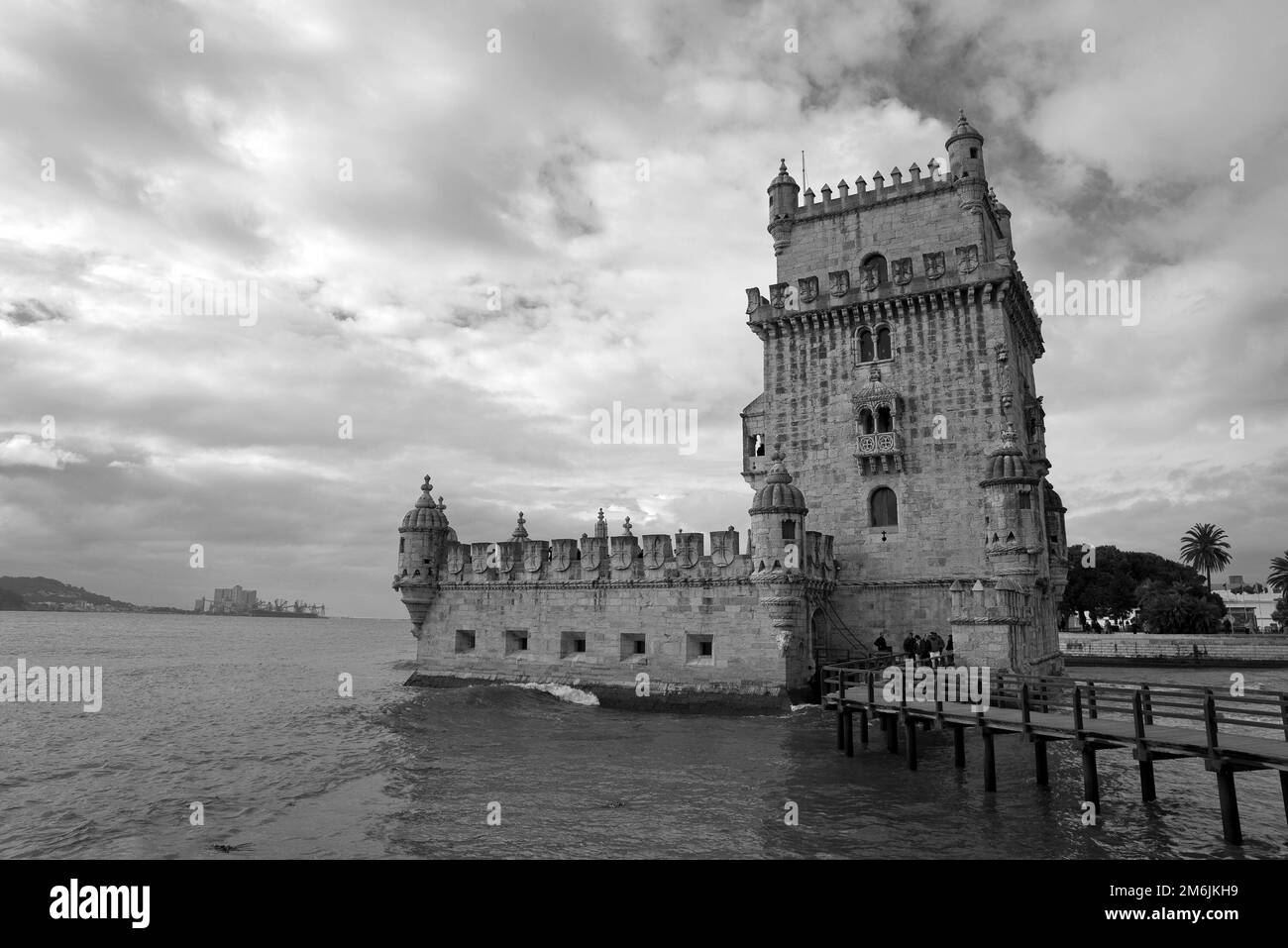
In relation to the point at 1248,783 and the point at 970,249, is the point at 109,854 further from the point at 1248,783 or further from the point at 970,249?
the point at 970,249

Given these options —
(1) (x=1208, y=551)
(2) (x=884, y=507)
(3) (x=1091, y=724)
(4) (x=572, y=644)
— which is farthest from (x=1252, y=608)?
(3) (x=1091, y=724)

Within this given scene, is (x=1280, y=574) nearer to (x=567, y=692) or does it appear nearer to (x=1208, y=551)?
(x=1208, y=551)

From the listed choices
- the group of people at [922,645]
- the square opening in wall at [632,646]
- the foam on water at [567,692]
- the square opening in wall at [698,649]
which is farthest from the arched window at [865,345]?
the foam on water at [567,692]

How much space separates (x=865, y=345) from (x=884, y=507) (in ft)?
22.0

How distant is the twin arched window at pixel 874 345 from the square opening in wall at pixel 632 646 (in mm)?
14355

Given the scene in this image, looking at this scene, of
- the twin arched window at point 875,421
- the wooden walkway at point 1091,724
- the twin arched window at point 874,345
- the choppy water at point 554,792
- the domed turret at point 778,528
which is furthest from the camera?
the twin arched window at point 874,345

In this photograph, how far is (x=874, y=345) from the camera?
104 feet

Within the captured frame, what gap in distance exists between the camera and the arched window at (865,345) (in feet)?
104

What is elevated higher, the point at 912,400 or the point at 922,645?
the point at 912,400

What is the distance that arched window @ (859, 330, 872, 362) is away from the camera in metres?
Result: 31.8

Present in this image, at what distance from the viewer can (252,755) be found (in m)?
22.6

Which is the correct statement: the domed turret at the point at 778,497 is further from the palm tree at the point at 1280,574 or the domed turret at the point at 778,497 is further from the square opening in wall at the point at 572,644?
the palm tree at the point at 1280,574

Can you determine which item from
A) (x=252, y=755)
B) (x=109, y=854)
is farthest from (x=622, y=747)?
(x=109, y=854)

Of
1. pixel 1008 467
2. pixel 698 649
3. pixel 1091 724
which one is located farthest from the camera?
pixel 698 649
